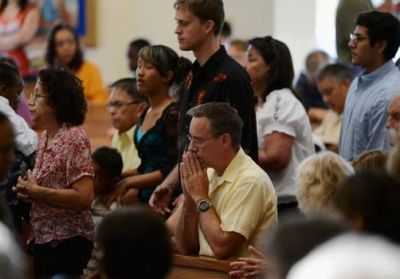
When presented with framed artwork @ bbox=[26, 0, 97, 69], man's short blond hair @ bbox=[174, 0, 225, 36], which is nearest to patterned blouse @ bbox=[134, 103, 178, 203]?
man's short blond hair @ bbox=[174, 0, 225, 36]

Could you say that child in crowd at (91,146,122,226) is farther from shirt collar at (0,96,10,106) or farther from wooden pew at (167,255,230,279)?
wooden pew at (167,255,230,279)

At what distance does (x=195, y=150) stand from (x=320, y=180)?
702 mm

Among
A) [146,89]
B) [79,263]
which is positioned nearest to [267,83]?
[146,89]

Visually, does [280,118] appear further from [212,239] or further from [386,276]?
[386,276]

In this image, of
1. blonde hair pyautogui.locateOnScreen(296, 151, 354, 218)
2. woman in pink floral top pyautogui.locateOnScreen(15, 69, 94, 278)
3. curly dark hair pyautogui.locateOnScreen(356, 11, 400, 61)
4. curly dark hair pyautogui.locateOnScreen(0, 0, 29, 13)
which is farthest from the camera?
curly dark hair pyautogui.locateOnScreen(0, 0, 29, 13)

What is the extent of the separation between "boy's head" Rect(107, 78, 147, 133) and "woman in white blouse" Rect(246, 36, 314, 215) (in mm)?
815

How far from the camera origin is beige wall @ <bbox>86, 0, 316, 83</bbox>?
9578 mm

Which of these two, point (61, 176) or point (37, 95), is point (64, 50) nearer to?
point (37, 95)

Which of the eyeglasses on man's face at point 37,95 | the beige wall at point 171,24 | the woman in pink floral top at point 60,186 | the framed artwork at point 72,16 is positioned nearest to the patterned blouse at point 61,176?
the woman in pink floral top at point 60,186

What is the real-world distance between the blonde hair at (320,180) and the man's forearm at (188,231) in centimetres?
59

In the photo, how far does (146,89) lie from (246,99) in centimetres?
84

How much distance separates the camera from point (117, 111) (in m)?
6.14

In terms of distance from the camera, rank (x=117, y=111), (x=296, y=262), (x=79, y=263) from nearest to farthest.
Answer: (x=296, y=262) → (x=79, y=263) → (x=117, y=111)

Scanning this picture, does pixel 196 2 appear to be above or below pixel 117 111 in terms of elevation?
above
